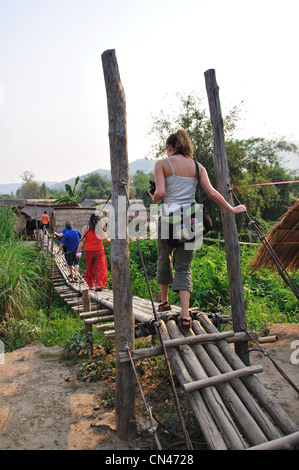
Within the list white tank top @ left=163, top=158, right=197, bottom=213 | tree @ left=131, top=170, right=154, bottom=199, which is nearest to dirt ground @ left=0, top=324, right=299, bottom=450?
white tank top @ left=163, top=158, right=197, bottom=213

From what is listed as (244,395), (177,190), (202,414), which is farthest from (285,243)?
(202,414)

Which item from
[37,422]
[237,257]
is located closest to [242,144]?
[237,257]

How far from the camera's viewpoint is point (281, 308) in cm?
689

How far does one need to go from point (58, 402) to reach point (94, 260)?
8.72ft

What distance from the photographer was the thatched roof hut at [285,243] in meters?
5.16

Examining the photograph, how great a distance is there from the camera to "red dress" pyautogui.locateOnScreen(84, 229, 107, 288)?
594cm

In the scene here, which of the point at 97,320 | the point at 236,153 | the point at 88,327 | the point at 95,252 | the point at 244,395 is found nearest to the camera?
the point at 244,395

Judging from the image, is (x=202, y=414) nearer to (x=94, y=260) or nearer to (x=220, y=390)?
(x=220, y=390)

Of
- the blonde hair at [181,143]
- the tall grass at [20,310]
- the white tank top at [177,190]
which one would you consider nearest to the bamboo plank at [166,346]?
the white tank top at [177,190]

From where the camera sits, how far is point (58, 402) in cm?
384

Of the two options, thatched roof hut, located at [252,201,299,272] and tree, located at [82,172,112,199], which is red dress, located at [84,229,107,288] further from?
tree, located at [82,172,112,199]

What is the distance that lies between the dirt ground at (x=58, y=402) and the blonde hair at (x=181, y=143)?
253 centimetres

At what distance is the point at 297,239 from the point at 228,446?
401 cm

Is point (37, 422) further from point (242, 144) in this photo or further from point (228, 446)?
point (242, 144)
